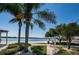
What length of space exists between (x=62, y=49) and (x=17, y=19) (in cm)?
57

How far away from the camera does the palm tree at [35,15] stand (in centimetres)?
249

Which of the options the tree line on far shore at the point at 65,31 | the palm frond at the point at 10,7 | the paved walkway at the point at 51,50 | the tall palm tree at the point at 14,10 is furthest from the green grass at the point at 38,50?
the palm frond at the point at 10,7

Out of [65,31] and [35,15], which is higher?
[35,15]

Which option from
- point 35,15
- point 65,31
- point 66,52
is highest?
point 35,15

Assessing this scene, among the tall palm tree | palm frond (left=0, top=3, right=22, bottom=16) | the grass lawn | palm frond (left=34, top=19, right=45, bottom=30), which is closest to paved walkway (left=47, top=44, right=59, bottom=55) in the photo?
the grass lawn

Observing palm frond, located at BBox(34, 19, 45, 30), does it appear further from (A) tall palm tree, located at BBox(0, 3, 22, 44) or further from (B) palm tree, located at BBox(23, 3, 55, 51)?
(A) tall palm tree, located at BBox(0, 3, 22, 44)

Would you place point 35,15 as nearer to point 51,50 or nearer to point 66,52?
point 51,50

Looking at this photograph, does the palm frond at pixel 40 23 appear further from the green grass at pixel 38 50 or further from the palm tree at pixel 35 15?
the green grass at pixel 38 50

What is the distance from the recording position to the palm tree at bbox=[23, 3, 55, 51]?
249 centimetres

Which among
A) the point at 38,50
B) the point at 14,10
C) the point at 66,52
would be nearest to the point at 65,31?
A: the point at 66,52

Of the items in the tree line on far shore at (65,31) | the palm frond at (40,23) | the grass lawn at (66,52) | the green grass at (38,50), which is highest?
the palm frond at (40,23)

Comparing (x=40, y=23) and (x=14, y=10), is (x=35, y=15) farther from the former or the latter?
(x=14, y=10)

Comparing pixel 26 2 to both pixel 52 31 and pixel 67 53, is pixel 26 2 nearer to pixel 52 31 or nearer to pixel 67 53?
pixel 52 31

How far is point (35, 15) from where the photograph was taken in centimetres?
252
